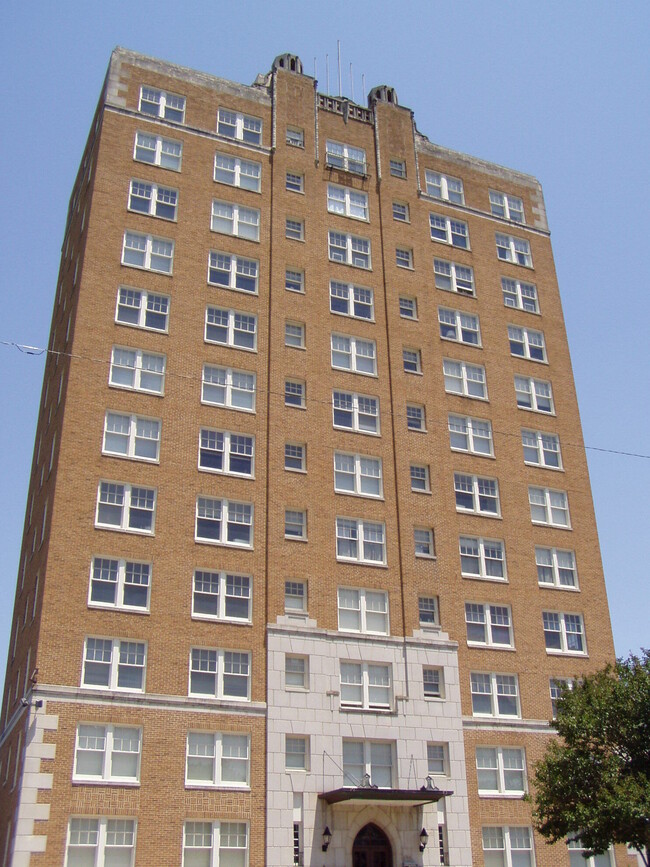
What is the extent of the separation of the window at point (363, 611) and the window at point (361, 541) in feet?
4.65

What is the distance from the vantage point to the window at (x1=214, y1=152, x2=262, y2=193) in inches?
1820

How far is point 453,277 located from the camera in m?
49.5

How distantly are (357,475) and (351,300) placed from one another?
9.73 metres

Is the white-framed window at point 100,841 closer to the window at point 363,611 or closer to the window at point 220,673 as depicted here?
the window at point 220,673

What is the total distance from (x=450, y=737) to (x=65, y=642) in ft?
52.4

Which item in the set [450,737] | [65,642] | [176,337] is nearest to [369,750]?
[450,737]

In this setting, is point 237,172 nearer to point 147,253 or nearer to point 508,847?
point 147,253

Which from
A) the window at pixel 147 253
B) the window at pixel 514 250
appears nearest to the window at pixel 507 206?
the window at pixel 514 250

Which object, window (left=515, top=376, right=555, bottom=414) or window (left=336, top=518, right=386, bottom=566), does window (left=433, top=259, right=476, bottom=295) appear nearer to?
window (left=515, top=376, right=555, bottom=414)

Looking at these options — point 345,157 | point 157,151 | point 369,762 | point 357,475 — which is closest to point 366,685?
point 369,762

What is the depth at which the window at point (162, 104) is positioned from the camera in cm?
4625

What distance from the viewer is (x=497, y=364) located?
47812 millimetres

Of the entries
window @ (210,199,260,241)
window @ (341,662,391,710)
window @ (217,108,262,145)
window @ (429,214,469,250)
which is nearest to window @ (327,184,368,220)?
window @ (429,214,469,250)

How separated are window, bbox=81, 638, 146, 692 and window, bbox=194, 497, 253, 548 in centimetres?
542
